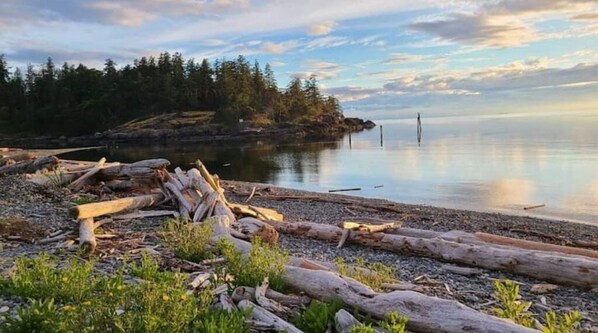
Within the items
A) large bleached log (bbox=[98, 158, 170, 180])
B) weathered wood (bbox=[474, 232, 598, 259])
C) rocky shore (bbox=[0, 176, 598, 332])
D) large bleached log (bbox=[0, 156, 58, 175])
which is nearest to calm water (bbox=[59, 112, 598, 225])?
rocky shore (bbox=[0, 176, 598, 332])

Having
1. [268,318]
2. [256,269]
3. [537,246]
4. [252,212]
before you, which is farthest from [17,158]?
[537,246]

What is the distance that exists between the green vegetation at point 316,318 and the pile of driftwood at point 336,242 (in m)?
0.15

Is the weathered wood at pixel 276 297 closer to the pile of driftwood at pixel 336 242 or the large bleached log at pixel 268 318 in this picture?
the pile of driftwood at pixel 336 242

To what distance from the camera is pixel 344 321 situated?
514 cm

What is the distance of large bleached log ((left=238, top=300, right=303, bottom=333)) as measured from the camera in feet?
16.6

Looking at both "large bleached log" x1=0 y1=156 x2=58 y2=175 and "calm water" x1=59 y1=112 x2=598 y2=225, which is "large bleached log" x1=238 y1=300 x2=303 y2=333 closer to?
"large bleached log" x1=0 y1=156 x2=58 y2=175

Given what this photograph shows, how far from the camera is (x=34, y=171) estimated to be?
61.3ft

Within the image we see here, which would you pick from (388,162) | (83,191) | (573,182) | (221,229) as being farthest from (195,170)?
(388,162)

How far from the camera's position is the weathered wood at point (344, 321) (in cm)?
506

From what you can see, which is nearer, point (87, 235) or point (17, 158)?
point (87, 235)

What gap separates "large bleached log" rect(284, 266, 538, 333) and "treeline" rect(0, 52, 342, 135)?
350 feet

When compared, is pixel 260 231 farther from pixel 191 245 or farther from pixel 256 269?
pixel 256 269

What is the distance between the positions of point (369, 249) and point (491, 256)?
8.99 ft

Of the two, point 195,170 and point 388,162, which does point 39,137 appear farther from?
point 195,170
